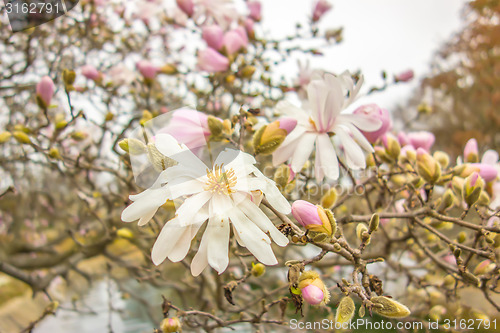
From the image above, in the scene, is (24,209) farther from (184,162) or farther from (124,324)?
(184,162)

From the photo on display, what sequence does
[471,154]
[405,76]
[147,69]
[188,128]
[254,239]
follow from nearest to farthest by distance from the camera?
[254,239] < [188,128] < [471,154] < [147,69] < [405,76]

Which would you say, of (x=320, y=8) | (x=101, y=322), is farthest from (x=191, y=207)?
(x=101, y=322)

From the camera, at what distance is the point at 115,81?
57.5 inches

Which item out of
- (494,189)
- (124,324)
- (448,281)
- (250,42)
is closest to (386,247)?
(448,281)

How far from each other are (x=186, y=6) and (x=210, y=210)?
1.16m

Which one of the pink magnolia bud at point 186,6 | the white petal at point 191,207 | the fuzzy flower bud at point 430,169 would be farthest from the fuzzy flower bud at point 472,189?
the pink magnolia bud at point 186,6

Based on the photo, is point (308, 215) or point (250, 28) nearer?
point (308, 215)

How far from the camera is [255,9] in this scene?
4.99 ft

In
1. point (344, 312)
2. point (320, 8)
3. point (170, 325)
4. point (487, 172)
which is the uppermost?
point (320, 8)

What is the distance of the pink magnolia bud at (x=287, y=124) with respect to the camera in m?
0.62

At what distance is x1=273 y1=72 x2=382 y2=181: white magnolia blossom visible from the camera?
2.10ft

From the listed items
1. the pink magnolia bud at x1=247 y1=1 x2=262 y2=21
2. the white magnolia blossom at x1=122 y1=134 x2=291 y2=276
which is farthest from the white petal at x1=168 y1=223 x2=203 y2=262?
the pink magnolia bud at x1=247 y1=1 x2=262 y2=21

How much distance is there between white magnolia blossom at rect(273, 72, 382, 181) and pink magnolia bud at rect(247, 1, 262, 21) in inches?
40.2

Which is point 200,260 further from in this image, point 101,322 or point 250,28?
point 101,322
